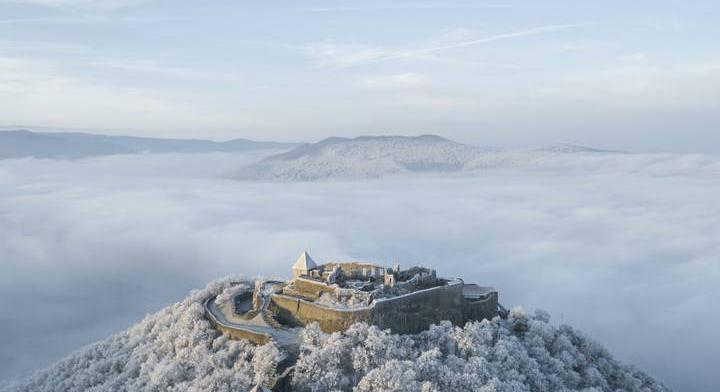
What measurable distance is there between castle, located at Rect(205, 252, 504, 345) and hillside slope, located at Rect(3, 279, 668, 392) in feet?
5.79

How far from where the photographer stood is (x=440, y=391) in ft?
157

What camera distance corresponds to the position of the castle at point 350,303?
178 ft

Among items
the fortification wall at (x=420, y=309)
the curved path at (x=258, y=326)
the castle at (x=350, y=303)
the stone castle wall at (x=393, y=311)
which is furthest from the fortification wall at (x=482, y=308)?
the curved path at (x=258, y=326)

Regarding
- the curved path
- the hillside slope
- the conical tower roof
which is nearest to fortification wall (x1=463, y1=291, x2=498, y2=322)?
the hillside slope

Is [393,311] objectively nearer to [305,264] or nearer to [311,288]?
[311,288]

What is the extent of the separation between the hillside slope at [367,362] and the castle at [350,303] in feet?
5.79

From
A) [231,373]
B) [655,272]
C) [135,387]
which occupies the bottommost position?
[655,272]

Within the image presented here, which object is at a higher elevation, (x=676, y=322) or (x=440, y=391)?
(x=440, y=391)

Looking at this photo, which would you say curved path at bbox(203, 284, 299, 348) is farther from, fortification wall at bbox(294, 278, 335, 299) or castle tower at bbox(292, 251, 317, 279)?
castle tower at bbox(292, 251, 317, 279)

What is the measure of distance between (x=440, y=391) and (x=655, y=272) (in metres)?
155

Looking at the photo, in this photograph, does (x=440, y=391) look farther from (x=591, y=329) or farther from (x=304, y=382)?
(x=591, y=329)

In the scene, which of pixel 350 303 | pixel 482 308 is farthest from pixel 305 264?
pixel 482 308

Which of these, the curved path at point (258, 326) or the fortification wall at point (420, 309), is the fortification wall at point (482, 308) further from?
the curved path at point (258, 326)

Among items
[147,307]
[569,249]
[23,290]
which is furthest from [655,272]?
[23,290]
